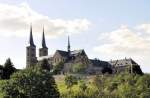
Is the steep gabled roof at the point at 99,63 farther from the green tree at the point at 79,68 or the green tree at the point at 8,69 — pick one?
the green tree at the point at 8,69

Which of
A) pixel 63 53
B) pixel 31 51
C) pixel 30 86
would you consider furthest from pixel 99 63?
pixel 30 86

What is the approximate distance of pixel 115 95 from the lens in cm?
9575

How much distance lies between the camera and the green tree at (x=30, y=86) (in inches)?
2603

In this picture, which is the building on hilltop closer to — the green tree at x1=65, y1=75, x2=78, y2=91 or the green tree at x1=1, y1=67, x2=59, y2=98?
the green tree at x1=65, y1=75, x2=78, y2=91

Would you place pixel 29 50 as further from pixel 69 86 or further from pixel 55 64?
pixel 69 86

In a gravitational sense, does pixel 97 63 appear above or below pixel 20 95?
above

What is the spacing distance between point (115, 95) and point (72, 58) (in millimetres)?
50882

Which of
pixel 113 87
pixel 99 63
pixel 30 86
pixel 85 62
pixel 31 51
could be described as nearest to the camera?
pixel 30 86

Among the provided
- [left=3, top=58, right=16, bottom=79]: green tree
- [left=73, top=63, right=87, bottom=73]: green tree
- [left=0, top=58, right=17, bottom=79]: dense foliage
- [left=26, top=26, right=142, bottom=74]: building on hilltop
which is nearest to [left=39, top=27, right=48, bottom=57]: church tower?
[left=26, top=26, right=142, bottom=74]: building on hilltop

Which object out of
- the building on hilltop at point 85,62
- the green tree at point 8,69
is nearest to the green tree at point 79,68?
the building on hilltop at point 85,62

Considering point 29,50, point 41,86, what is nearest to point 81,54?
point 29,50

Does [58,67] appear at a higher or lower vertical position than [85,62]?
lower

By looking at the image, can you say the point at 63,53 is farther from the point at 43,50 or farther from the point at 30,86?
the point at 30,86

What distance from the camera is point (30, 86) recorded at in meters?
66.9
